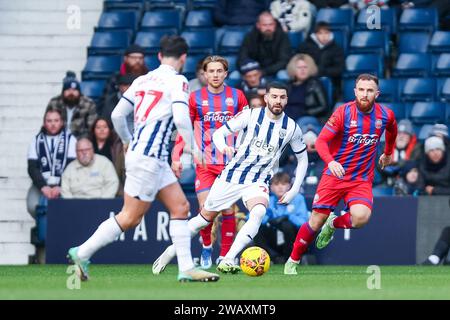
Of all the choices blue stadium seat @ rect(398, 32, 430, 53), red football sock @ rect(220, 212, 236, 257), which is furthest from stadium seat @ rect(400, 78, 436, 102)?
red football sock @ rect(220, 212, 236, 257)

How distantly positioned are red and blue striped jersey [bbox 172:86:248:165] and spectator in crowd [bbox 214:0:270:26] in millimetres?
6813

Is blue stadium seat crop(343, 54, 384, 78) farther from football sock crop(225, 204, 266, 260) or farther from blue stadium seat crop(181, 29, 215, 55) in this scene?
football sock crop(225, 204, 266, 260)

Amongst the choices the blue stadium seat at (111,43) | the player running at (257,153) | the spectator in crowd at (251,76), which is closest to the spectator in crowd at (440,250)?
the spectator in crowd at (251,76)

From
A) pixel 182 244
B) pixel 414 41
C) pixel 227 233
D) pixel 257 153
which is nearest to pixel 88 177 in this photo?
pixel 227 233

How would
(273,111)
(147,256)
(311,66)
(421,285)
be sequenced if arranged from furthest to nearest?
A: 1. (311,66)
2. (147,256)
3. (273,111)
4. (421,285)

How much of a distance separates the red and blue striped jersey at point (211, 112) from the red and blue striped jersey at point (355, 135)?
111 centimetres

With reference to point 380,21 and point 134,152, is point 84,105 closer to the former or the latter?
point 380,21

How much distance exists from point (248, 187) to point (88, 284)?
2.53 m

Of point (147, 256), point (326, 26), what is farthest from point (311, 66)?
point (147, 256)

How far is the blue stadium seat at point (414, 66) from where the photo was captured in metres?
20.2

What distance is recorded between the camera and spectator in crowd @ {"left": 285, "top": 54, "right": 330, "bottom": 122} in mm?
19078

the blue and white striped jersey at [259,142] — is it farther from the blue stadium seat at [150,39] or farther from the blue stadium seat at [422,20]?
the blue stadium seat at [150,39]

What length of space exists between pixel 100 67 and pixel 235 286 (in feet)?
33.4
